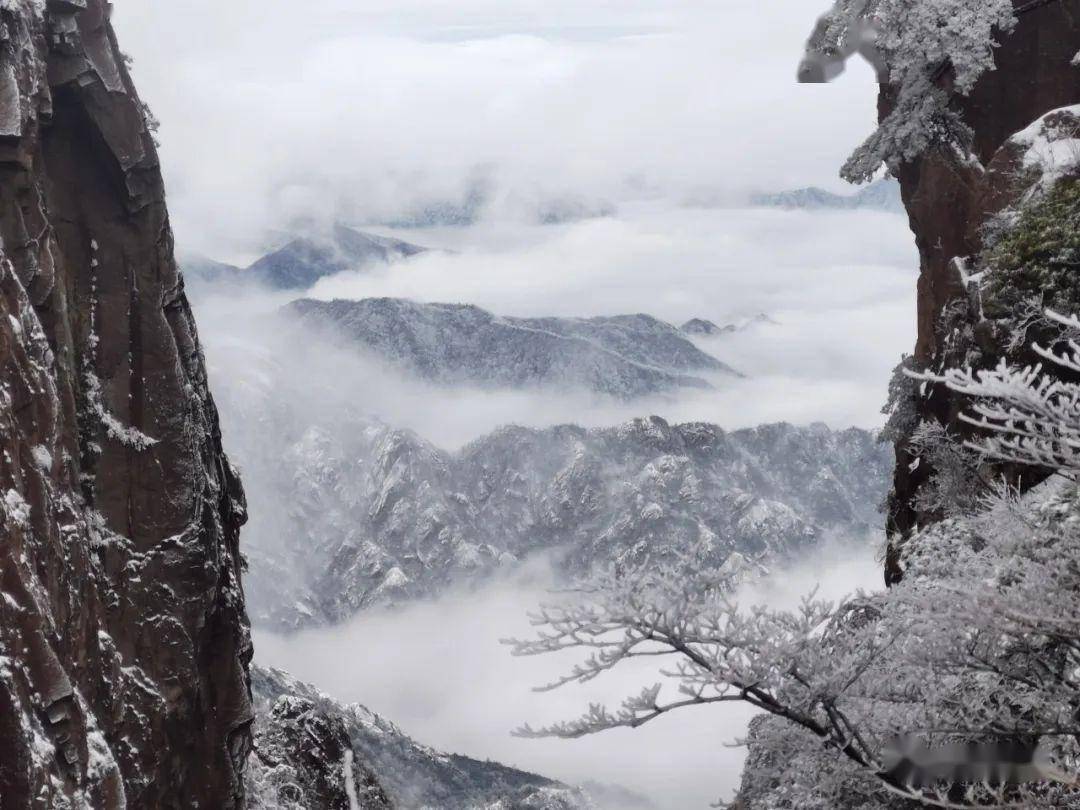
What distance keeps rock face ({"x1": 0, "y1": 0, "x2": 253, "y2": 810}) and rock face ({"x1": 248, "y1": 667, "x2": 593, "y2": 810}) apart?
335 inches

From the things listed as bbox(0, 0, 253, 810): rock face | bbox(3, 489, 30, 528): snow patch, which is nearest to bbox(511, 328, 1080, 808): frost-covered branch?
bbox(3, 489, 30, 528): snow patch

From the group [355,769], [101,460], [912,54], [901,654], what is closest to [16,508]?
[101,460]

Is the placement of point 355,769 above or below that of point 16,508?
below

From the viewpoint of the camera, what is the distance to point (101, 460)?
2667cm

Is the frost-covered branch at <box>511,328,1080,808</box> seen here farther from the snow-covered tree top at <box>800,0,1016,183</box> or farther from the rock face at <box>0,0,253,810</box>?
the snow-covered tree top at <box>800,0,1016,183</box>

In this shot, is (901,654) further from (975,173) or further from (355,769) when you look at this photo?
(355,769)

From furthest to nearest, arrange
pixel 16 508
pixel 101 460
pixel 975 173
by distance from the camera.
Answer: pixel 975 173, pixel 101 460, pixel 16 508

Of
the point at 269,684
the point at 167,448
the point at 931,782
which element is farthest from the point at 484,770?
the point at 931,782

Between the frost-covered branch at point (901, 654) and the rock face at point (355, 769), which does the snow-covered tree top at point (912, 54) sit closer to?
the frost-covered branch at point (901, 654)

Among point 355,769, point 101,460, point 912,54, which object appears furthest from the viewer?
point 355,769

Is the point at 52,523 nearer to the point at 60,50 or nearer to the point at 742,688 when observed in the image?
the point at 60,50

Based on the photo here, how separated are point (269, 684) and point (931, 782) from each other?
116172 millimetres

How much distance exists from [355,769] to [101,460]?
26363mm

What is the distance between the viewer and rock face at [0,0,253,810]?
19797 mm
